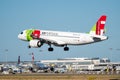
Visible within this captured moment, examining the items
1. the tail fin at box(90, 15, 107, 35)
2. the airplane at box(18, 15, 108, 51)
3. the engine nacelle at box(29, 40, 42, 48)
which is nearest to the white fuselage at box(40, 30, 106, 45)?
the airplane at box(18, 15, 108, 51)

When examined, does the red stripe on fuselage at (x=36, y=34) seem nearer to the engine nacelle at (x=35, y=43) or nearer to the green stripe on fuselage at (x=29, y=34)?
the green stripe on fuselage at (x=29, y=34)

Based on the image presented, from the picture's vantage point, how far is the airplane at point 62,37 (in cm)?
10888

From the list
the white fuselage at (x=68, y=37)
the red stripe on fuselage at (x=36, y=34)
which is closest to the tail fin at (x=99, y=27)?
the white fuselage at (x=68, y=37)

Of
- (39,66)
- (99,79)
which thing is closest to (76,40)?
(99,79)

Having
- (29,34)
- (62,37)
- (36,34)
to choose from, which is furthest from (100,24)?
(29,34)

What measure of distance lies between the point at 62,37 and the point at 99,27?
10.7 metres

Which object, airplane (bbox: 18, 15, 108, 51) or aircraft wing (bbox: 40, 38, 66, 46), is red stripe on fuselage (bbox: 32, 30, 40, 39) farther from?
aircraft wing (bbox: 40, 38, 66, 46)

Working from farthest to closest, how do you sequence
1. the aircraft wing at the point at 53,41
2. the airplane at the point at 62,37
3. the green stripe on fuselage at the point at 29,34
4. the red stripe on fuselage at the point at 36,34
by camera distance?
the green stripe on fuselage at the point at 29,34 → the red stripe on fuselage at the point at 36,34 → the aircraft wing at the point at 53,41 → the airplane at the point at 62,37

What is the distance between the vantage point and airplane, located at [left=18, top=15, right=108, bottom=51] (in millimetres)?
108875

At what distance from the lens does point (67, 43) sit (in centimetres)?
11156

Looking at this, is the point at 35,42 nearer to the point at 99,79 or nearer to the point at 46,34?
the point at 46,34

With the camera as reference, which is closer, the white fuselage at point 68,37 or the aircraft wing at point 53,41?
the white fuselage at point 68,37

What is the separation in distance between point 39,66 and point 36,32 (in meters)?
48.2

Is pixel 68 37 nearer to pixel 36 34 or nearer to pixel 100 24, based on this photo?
pixel 36 34
